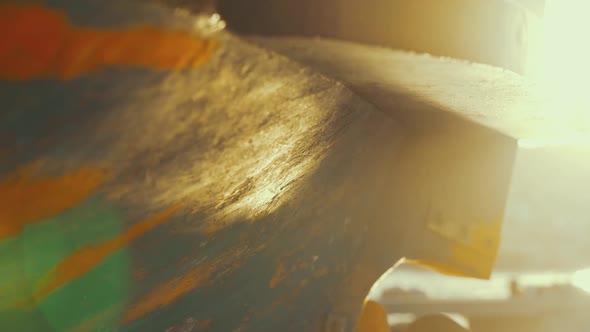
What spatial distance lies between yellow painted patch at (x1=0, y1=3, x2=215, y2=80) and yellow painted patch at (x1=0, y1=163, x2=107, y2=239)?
0.24m

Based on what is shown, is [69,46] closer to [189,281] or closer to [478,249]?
[189,281]

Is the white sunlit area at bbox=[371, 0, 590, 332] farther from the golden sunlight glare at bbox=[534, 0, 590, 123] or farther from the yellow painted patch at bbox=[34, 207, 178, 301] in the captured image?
the yellow painted patch at bbox=[34, 207, 178, 301]

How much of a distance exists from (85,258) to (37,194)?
0.31 metres

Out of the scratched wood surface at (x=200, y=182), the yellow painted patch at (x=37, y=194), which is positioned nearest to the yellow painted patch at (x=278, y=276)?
the scratched wood surface at (x=200, y=182)

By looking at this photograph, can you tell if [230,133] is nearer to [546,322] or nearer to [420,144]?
[420,144]

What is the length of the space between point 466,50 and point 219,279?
117cm

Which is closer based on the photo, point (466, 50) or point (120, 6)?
point (120, 6)

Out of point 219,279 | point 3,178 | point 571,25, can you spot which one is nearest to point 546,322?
point 571,25

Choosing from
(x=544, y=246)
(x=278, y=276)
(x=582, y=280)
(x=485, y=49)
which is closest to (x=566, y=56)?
(x=485, y=49)

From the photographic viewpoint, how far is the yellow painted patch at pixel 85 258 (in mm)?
1334

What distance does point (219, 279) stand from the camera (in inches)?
76.2

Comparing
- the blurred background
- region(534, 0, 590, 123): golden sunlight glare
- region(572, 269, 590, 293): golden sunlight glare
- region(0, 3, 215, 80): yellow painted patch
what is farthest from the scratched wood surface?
region(572, 269, 590, 293): golden sunlight glare

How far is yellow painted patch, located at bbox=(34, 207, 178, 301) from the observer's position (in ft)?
4.38

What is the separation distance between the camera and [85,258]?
1.38 metres
